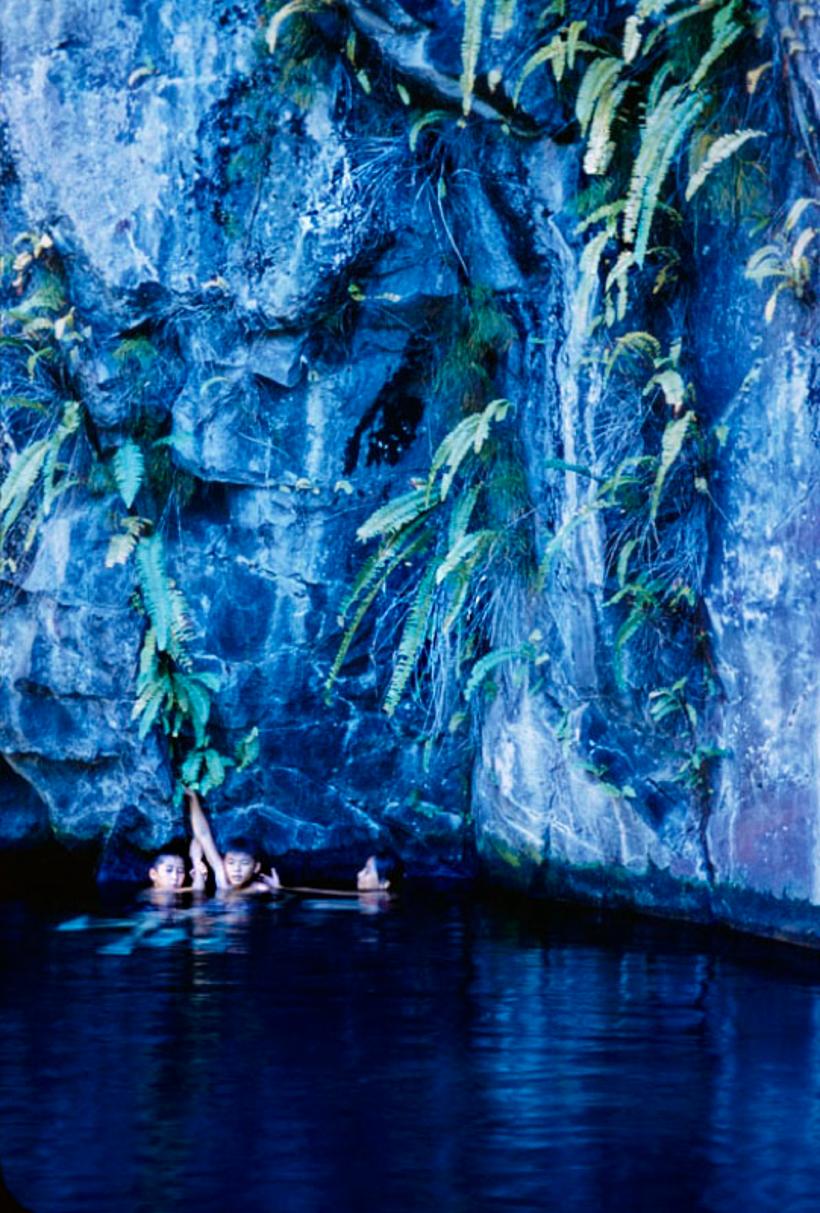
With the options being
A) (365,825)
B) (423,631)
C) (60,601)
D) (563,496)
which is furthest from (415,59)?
(365,825)

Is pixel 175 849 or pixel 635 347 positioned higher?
pixel 635 347

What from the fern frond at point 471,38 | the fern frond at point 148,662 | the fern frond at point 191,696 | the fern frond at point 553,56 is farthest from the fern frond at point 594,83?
the fern frond at point 191,696

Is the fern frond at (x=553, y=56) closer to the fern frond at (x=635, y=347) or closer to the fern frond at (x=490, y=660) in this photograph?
the fern frond at (x=635, y=347)

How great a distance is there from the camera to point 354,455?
39.9 ft

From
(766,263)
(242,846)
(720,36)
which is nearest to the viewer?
(720,36)

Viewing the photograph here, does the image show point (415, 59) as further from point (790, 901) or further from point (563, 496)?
point (790, 901)

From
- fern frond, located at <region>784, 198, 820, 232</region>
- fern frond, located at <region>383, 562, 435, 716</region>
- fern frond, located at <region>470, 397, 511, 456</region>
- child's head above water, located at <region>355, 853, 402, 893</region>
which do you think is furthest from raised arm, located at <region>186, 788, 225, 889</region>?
fern frond, located at <region>784, 198, 820, 232</region>

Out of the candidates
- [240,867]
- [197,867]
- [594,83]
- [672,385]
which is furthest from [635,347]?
[197,867]

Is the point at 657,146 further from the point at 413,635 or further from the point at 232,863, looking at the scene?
the point at 232,863

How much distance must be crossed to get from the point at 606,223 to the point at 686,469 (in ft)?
5.32

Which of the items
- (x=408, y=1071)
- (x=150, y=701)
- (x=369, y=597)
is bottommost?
(x=408, y=1071)

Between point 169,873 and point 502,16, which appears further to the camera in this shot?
point 169,873

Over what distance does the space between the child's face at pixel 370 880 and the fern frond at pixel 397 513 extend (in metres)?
2.48

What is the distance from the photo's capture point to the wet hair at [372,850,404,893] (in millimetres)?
11914
